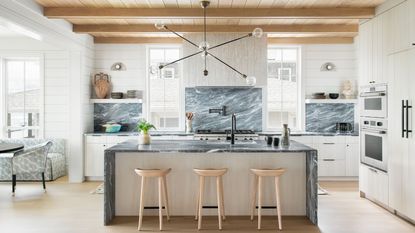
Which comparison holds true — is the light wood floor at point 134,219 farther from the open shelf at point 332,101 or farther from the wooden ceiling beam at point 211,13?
the wooden ceiling beam at point 211,13

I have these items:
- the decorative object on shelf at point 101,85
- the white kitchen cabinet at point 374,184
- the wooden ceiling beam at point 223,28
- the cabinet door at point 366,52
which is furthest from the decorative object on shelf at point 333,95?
the decorative object on shelf at point 101,85

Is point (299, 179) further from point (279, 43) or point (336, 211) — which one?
point (279, 43)

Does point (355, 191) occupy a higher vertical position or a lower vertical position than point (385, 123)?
lower

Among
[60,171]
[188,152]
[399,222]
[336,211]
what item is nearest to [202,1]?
[188,152]

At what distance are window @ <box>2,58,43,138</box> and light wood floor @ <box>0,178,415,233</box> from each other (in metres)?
2.07

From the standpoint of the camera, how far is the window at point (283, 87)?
7.64 meters

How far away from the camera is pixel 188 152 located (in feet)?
14.3

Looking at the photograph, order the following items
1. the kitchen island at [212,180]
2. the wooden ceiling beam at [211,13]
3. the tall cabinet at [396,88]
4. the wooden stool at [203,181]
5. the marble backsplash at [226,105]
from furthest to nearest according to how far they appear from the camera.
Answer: the marble backsplash at [226,105]
the wooden ceiling beam at [211,13]
the kitchen island at [212,180]
the tall cabinet at [396,88]
the wooden stool at [203,181]

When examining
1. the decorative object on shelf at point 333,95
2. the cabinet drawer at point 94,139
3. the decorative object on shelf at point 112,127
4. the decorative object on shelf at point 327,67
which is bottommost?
the cabinet drawer at point 94,139

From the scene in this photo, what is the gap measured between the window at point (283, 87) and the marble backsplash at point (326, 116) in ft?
0.86

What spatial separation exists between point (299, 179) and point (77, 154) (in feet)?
14.0

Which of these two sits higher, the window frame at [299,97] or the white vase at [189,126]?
the window frame at [299,97]

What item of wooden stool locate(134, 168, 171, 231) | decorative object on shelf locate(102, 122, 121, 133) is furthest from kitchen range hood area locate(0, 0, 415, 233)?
decorative object on shelf locate(102, 122, 121, 133)

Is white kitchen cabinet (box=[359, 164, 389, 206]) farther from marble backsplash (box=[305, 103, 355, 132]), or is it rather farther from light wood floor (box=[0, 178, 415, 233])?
marble backsplash (box=[305, 103, 355, 132])
